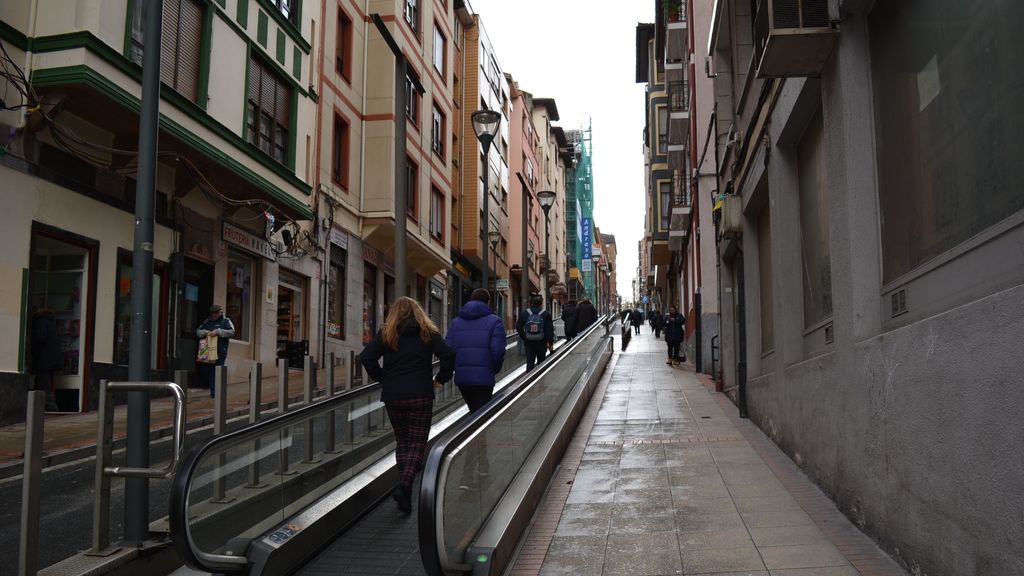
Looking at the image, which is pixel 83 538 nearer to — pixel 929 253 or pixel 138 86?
pixel 929 253

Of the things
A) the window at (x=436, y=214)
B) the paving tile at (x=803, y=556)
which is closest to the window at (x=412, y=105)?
the window at (x=436, y=214)

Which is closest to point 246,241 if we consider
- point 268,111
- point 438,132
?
point 268,111

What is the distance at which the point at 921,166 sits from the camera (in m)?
5.73

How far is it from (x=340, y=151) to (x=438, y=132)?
340 inches

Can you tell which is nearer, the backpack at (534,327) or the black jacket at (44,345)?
the black jacket at (44,345)

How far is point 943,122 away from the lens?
5355mm

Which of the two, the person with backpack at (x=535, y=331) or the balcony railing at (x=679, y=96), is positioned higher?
the balcony railing at (x=679, y=96)

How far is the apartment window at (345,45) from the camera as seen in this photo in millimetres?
25125

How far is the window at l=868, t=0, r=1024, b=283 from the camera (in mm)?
4469

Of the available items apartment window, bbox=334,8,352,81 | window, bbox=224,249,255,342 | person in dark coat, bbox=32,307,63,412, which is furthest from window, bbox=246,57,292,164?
person in dark coat, bbox=32,307,63,412

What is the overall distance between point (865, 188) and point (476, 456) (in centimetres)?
348

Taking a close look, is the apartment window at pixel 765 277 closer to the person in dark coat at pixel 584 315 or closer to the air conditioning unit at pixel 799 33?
the air conditioning unit at pixel 799 33

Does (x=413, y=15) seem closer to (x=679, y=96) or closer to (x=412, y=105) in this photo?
(x=412, y=105)

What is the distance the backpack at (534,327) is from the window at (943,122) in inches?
334
